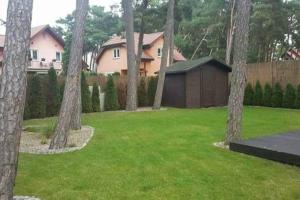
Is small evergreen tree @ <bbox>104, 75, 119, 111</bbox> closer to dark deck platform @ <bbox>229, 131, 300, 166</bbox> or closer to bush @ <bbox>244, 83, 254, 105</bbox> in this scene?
bush @ <bbox>244, 83, 254, 105</bbox>

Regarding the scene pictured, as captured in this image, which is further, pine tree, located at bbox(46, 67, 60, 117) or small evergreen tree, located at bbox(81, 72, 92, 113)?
small evergreen tree, located at bbox(81, 72, 92, 113)

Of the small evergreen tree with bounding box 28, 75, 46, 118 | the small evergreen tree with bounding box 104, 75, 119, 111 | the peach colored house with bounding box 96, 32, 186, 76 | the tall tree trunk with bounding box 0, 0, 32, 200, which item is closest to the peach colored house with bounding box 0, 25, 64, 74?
the peach colored house with bounding box 96, 32, 186, 76

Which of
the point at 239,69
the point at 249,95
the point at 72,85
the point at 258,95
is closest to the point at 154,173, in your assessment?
the point at 239,69

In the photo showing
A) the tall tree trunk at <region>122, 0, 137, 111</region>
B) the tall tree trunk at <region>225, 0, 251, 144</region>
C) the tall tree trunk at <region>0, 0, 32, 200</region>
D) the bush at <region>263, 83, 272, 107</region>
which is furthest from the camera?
the bush at <region>263, 83, 272, 107</region>

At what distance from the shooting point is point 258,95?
1549 centimetres

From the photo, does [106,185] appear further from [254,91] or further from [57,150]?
[254,91]

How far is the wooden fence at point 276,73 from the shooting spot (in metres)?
14.3

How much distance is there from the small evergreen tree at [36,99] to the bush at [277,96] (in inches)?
362

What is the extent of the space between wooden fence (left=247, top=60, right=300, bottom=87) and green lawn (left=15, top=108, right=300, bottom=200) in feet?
26.3

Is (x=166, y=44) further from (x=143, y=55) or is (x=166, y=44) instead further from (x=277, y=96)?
(x=143, y=55)

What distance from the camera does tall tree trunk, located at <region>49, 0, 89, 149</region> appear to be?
660 cm

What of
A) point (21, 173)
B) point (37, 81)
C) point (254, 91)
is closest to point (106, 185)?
point (21, 173)

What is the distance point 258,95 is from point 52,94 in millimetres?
8685

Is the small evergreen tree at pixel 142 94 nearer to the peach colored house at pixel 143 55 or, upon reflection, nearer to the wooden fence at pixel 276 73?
the wooden fence at pixel 276 73
